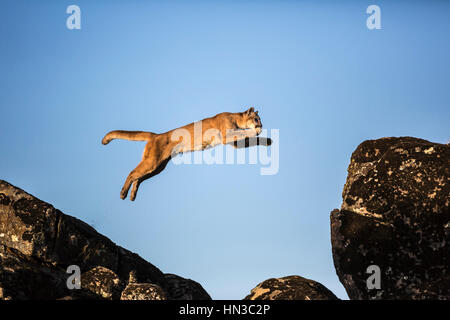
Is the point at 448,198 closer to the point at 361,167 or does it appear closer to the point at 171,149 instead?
the point at 361,167

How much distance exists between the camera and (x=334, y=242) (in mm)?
10930

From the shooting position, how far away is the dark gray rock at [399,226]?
1000cm

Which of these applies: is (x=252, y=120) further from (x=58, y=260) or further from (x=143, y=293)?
(x=143, y=293)

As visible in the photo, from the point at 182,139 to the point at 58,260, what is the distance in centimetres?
654

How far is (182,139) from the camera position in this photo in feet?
58.8

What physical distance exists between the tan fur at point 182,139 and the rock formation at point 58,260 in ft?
11.1

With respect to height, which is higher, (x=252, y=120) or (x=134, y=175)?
(x=252, y=120)

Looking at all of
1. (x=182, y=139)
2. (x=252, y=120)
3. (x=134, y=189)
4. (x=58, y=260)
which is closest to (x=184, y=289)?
(x=58, y=260)

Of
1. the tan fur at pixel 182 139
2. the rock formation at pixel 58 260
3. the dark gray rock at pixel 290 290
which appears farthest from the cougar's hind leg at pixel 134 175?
the dark gray rock at pixel 290 290

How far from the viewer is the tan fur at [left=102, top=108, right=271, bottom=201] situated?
17188 millimetres

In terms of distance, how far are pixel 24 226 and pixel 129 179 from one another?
4.88 m

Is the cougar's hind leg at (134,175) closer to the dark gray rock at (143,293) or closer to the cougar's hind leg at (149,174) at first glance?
the cougar's hind leg at (149,174)

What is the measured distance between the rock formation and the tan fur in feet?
11.1
